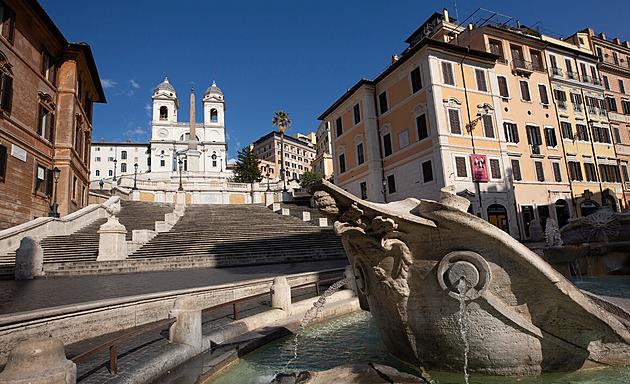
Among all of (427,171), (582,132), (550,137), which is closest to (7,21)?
(427,171)

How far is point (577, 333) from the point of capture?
335 centimetres

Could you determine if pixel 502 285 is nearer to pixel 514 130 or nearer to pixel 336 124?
pixel 514 130

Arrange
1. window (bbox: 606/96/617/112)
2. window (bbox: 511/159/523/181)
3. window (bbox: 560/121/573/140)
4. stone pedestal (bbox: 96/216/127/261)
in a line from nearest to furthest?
1. stone pedestal (bbox: 96/216/127/261)
2. window (bbox: 511/159/523/181)
3. window (bbox: 560/121/573/140)
4. window (bbox: 606/96/617/112)

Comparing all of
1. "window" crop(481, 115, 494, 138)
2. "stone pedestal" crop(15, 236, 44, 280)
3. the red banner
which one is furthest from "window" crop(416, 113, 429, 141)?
"stone pedestal" crop(15, 236, 44, 280)

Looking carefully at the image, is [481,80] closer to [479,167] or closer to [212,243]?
[479,167]

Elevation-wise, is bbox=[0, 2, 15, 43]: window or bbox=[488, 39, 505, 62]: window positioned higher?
bbox=[488, 39, 505, 62]: window

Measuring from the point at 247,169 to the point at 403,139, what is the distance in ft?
141

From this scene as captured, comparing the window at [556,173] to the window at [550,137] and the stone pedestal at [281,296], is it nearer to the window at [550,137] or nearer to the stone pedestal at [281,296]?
the window at [550,137]

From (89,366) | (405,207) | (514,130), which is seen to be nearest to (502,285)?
(405,207)

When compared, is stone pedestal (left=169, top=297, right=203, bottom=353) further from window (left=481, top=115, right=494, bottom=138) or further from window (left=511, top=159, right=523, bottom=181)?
window (left=511, top=159, right=523, bottom=181)

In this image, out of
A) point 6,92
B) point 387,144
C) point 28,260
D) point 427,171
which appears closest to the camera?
point 28,260

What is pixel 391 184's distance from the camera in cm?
2791

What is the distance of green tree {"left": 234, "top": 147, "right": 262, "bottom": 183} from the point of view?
211ft

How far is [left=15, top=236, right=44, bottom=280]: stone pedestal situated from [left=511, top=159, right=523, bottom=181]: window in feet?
95.2
